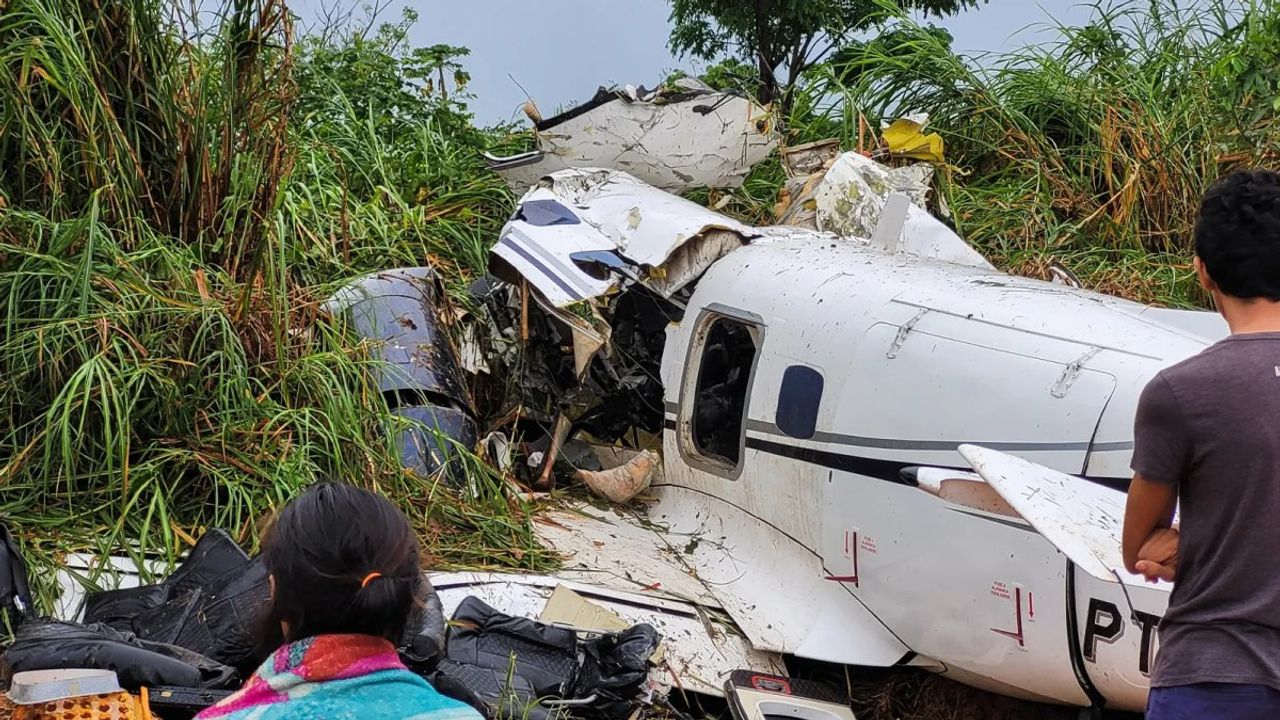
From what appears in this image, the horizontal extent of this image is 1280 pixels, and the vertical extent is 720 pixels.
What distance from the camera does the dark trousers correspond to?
7.66 ft

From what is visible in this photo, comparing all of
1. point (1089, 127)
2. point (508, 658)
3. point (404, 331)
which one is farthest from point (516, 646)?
point (1089, 127)

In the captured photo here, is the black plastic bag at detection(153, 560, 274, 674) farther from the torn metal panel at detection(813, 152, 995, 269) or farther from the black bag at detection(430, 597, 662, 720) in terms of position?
the torn metal panel at detection(813, 152, 995, 269)

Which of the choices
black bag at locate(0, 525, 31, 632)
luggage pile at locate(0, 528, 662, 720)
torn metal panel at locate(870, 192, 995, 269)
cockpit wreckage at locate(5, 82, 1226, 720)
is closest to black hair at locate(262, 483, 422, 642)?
cockpit wreckage at locate(5, 82, 1226, 720)

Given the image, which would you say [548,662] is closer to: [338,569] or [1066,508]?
[1066,508]

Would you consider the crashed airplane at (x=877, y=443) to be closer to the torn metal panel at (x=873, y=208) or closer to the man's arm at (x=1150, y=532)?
the torn metal panel at (x=873, y=208)

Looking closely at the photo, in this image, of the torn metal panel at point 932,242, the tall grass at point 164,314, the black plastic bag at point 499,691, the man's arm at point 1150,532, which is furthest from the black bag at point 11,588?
the torn metal panel at point 932,242

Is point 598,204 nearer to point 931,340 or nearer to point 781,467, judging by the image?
point 781,467

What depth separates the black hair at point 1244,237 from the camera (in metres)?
2.43

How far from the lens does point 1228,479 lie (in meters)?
2.36

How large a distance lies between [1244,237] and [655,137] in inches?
250

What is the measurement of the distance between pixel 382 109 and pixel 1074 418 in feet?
25.5

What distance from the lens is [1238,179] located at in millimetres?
2529

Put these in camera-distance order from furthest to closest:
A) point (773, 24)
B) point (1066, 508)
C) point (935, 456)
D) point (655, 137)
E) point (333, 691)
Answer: point (773, 24) → point (655, 137) → point (935, 456) → point (1066, 508) → point (333, 691)

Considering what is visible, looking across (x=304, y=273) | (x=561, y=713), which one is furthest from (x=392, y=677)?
(x=304, y=273)
